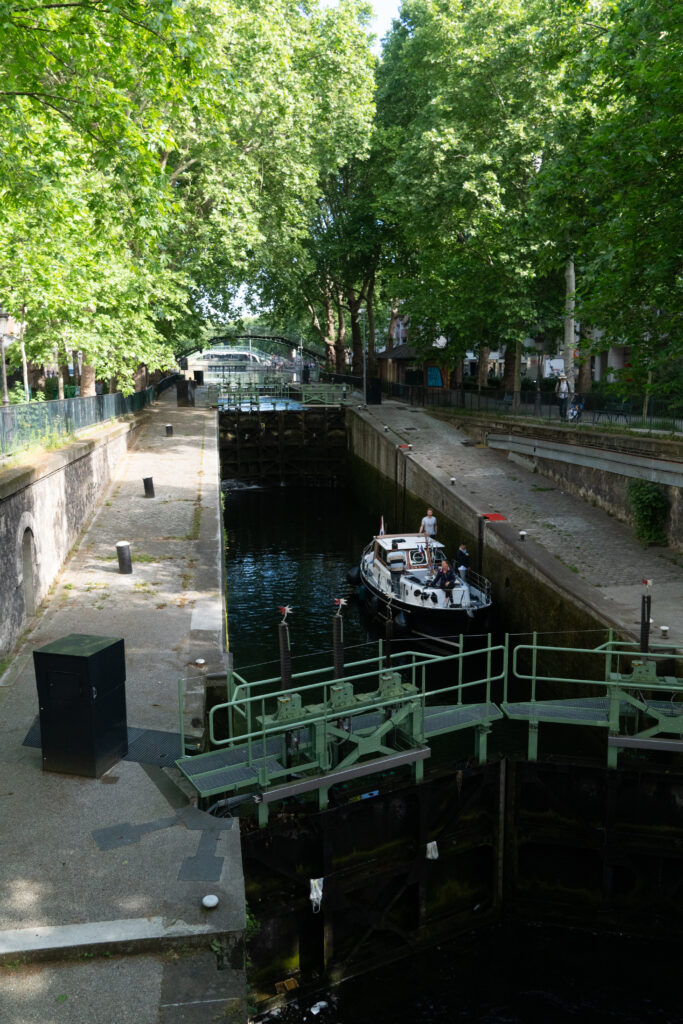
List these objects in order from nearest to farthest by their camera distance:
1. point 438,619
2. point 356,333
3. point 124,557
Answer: point 124,557, point 438,619, point 356,333

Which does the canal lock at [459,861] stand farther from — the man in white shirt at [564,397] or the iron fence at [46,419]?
the man in white shirt at [564,397]

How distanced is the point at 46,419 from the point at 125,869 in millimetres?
12636

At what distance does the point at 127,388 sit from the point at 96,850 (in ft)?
70.8

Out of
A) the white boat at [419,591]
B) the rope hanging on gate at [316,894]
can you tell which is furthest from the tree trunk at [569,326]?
the rope hanging on gate at [316,894]

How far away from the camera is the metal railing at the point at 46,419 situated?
1445 cm

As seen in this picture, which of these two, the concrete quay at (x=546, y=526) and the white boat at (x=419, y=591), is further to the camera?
the white boat at (x=419, y=591)

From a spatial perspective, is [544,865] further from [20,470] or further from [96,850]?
[20,470]

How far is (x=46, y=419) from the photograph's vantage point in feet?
59.0

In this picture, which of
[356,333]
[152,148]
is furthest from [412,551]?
[356,333]

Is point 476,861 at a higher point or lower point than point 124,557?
lower

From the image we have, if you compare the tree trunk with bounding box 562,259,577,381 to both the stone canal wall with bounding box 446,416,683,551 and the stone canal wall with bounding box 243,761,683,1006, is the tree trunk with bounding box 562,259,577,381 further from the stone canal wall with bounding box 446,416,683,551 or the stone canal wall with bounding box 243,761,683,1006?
the stone canal wall with bounding box 243,761,683,1006

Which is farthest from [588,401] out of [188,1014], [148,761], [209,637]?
[188,1014]

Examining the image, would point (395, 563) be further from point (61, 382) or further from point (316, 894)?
point (61, 382)

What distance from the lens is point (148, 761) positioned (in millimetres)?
9117
